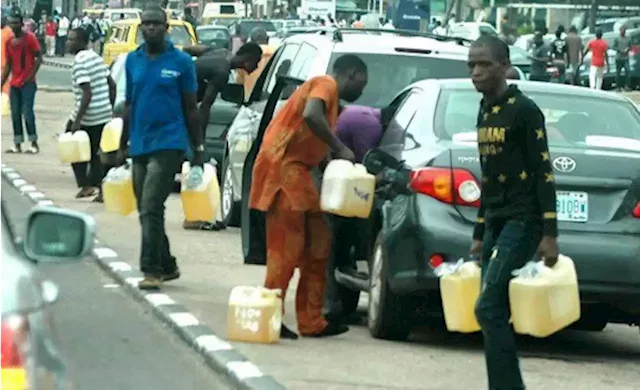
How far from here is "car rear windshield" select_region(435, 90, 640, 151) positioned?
1048 centimetres

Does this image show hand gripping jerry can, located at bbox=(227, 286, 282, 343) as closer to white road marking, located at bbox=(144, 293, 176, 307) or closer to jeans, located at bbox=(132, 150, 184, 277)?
white road marking, located at bbox=(144, 293, 176, 307)

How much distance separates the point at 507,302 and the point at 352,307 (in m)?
4.09

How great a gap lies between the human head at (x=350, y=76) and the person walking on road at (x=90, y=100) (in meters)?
8.58

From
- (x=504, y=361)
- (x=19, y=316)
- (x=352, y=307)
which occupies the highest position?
(x=19, y=316)

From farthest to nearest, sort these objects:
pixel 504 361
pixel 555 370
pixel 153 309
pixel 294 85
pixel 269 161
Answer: pixel 294 85
pixel 153 309
pixel 269 161
pixel 555 370
pixel 504 361

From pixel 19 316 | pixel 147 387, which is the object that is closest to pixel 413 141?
pixel 147 387

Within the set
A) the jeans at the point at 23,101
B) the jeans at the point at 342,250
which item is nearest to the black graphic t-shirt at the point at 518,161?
the jeans at the point at 342,250

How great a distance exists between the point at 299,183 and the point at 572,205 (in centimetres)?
153

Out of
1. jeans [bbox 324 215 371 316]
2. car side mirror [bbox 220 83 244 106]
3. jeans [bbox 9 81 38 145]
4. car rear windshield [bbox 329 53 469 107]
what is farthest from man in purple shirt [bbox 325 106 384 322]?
jeans [bbox 9 81 38 145]

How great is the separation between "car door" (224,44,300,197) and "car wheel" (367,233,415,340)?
143 inches

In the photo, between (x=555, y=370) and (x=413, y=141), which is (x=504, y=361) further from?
(x=413, y=141)

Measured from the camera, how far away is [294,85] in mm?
12547

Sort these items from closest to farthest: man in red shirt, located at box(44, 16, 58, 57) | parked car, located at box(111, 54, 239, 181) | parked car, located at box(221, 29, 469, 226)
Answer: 1. parked car, located at box(221, 29, 469, 226)
2. parked car, located at box(111, 54, 239, 181)
3. man in red shirt, located at box(44, 16, 58, 57)

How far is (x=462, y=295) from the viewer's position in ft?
28.1
